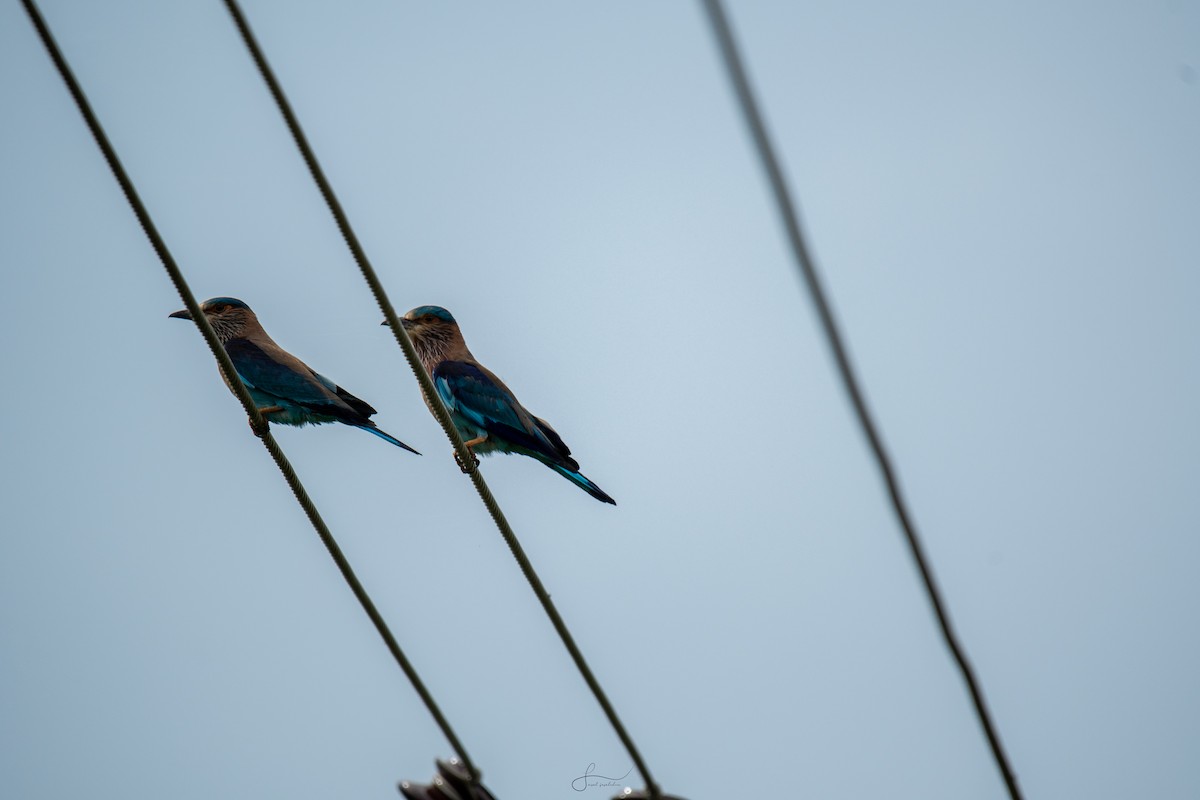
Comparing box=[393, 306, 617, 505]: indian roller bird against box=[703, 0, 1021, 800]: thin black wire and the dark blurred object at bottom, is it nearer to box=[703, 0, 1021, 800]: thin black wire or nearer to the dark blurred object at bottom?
the dark blurred object at bottom

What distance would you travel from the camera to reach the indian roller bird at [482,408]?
222 inches

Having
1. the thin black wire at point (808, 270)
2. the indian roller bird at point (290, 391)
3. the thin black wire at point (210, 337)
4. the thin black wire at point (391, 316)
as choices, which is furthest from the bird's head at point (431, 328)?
the thin black wire at point (808, 270)

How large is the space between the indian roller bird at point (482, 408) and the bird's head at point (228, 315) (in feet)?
2.87

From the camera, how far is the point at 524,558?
3.01 meters

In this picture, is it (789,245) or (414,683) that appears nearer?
(789,245)

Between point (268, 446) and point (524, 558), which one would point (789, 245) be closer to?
point (524, 558)

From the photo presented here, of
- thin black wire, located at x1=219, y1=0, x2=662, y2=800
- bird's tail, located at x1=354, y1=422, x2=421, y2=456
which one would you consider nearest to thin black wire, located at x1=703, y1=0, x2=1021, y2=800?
thin black wire, located at x1=219, y1=0, x2=662, y2=800

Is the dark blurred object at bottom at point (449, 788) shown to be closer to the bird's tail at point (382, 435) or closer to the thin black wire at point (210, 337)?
the thin black wire at point (210, 337)

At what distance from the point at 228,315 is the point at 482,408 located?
1563 millimetres

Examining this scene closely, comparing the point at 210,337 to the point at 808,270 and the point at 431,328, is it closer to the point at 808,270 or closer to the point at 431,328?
the point at 808,270

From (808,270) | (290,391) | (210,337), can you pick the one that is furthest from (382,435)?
(808,270)

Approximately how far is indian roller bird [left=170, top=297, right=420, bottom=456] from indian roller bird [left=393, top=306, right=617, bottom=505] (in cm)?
44

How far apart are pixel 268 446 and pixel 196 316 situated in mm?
563

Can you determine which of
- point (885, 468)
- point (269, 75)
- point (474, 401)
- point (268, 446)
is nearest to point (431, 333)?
point (474, 401)
